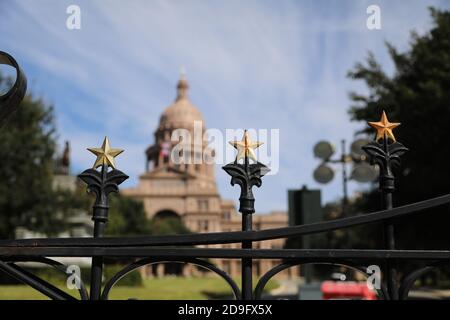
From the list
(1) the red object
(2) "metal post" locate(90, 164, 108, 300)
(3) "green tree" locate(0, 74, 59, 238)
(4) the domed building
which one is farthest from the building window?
(2) "metal post" locate(90, 164, 108, 300)

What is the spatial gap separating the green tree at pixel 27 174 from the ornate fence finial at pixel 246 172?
107 feet

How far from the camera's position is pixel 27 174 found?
3344cm

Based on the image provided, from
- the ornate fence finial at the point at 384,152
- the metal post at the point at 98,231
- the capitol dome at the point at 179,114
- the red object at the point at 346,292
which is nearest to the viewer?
the metal post at the point at 98,231

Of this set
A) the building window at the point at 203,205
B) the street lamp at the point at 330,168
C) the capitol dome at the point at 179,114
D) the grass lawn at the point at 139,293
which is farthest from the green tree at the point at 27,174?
the building window at the point at 203,205

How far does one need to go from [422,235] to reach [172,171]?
8082cm

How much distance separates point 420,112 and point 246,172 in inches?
639

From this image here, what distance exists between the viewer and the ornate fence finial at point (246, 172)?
2.36 m

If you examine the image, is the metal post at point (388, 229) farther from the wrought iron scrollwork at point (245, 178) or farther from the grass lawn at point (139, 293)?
the grass lawn at point (139, 293)

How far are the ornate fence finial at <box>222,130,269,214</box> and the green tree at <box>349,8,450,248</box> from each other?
15264 mm

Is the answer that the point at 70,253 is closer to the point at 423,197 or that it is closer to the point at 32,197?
the point at 423,197

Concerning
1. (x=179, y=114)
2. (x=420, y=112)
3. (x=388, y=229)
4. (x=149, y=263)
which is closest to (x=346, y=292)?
(x=388, y=229)

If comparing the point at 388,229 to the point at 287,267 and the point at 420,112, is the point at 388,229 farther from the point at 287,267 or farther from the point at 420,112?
the point at 420,112

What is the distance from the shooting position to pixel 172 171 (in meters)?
98.6
